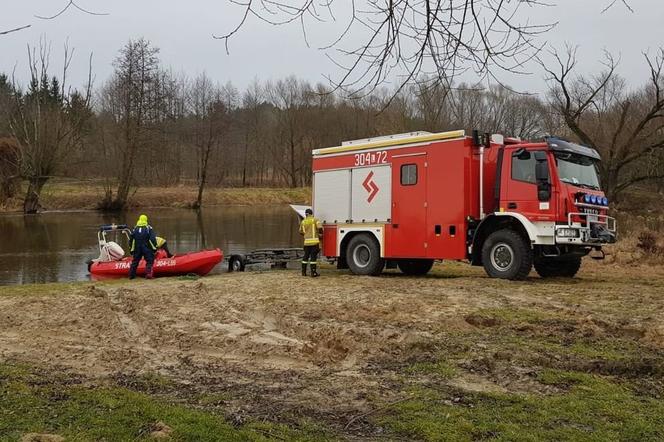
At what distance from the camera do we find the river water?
68.3ft

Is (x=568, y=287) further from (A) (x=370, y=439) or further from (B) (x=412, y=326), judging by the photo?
(A) (x=370, y=439)

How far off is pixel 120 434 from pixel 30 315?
5.92 metres

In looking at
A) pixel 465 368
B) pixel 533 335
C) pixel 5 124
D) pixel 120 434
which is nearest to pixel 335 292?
pixel 533 335

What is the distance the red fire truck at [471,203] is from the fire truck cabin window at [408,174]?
0.07 feet

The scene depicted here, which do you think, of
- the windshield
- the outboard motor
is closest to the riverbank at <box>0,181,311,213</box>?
the outboard motor

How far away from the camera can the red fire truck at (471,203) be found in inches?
475

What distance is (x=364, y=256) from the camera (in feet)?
48.3

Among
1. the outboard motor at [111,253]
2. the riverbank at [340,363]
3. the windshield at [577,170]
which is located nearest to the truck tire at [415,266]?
the riverbank at [340,363]

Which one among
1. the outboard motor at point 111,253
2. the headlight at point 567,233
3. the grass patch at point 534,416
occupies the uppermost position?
the headlight at point 567,233

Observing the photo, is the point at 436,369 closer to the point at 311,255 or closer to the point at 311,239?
the point at 311,239

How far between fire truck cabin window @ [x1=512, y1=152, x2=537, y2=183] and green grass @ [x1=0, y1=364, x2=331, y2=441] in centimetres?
889

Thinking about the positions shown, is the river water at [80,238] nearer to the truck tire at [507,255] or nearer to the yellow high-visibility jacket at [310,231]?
the yellow high-visibility jacket at [310,231]

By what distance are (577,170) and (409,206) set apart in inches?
140

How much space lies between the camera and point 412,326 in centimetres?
826
